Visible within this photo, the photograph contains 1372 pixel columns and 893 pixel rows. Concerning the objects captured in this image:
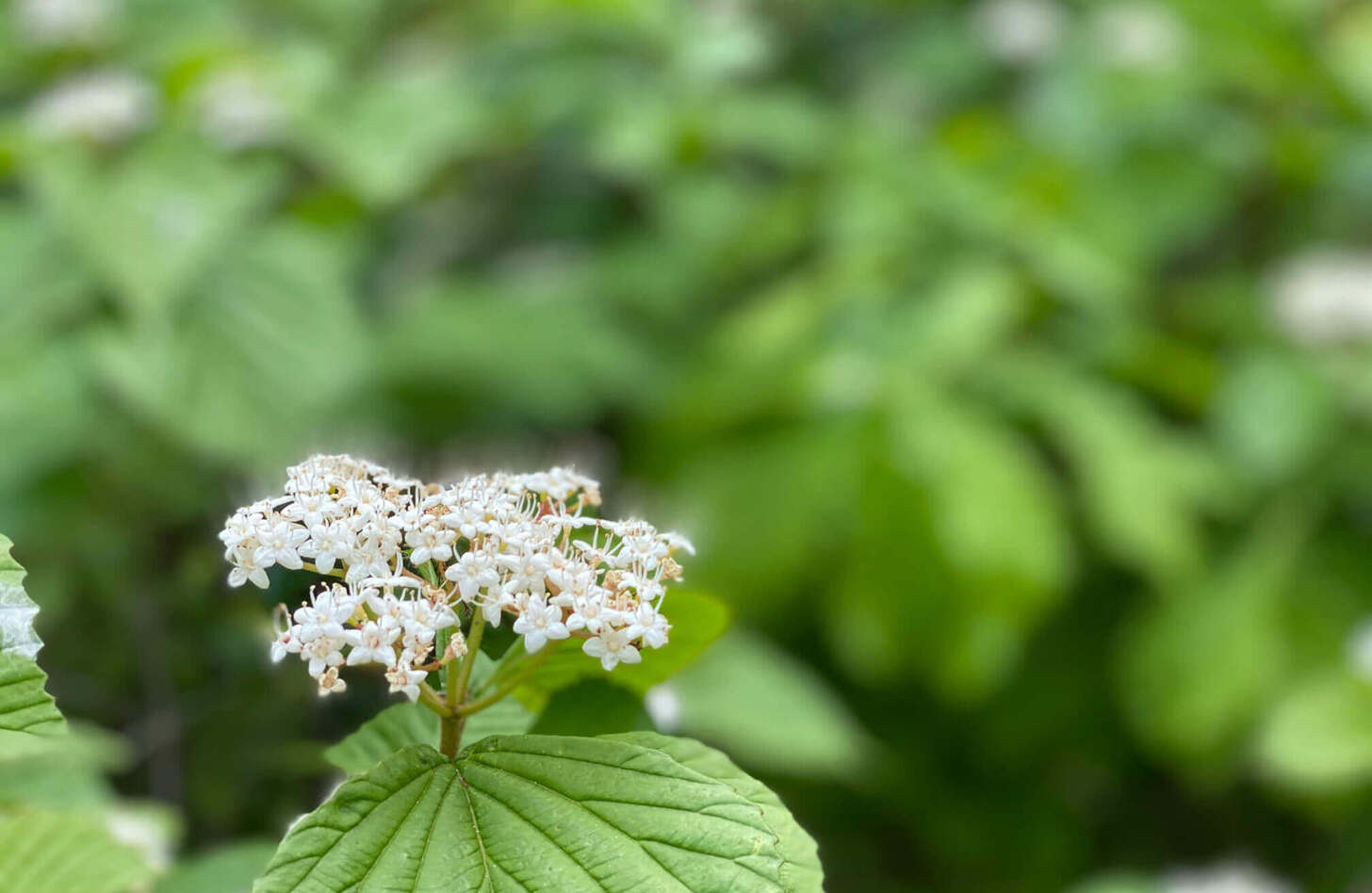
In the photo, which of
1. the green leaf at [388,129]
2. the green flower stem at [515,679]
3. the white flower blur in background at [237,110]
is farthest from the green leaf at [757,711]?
the green flower stem at [515,679]

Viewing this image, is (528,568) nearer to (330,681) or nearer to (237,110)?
(330,681)

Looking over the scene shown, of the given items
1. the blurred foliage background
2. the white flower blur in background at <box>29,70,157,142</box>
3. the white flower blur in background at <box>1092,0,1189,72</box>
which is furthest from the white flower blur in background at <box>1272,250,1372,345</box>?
the white flower blur in background at <box>29,70,157,142</box>

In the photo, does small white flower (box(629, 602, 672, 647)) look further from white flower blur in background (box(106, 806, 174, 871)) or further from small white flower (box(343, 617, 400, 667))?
white flower blur in background (box(106, 806, 174, 871))

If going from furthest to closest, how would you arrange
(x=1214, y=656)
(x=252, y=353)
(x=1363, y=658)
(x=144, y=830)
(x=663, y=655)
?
(x=1214, y=656) → (x=252, y=353) → (x=1363, y=658) → (x=144, y=830) → (x=663, y=655)

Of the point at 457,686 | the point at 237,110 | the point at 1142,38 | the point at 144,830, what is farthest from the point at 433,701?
the point at 1142,38

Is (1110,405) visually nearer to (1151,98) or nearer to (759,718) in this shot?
(1151,98)

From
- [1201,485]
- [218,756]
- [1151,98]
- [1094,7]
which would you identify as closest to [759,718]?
[218,756]
